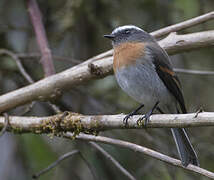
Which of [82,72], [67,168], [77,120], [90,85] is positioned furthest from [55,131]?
[90,85]

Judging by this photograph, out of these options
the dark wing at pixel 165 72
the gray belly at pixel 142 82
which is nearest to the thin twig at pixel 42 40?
the gray belly at pixel 142 82

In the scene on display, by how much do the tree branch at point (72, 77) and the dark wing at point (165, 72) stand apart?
0.13 meters

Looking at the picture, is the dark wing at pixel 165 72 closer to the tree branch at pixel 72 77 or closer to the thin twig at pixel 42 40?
the tree branch at pixel 72 77

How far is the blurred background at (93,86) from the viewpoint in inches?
A: 173

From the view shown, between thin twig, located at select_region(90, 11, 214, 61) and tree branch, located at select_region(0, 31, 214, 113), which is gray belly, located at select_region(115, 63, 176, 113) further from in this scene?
thin twig, located at select_region(90, 11, 214, 61)

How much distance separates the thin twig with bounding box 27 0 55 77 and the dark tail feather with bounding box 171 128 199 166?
1.42 metres

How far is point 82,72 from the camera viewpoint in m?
3.46

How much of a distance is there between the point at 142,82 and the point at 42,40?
132 centimetres

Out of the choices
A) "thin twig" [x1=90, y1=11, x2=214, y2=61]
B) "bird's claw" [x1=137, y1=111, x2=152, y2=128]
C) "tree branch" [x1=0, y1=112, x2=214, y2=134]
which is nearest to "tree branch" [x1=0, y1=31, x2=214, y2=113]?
"thin twig" [x1=90, y1=11, x2=214, y2=61]

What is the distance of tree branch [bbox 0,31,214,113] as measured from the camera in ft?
10.8

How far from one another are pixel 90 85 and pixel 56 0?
1.13 m

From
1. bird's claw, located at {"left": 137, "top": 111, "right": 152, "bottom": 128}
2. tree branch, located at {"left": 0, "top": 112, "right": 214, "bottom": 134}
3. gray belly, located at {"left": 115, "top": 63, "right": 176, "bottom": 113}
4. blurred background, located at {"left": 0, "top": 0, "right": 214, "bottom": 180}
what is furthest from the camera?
blurred background, located at {"left": 0, "top": 0, "right": 214, "bottom": 180}

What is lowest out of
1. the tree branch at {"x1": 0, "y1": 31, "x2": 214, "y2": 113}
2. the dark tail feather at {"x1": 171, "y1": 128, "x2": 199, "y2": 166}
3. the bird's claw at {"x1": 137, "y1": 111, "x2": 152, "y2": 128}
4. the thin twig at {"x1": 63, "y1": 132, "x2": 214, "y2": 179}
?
the dark tail feather at {"x1": 171, "y1": 128, "x2": 199, "y2": 166}

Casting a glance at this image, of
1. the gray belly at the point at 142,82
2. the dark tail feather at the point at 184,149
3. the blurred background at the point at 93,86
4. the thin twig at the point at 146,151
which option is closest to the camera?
the thin twig at the point at 146,151
